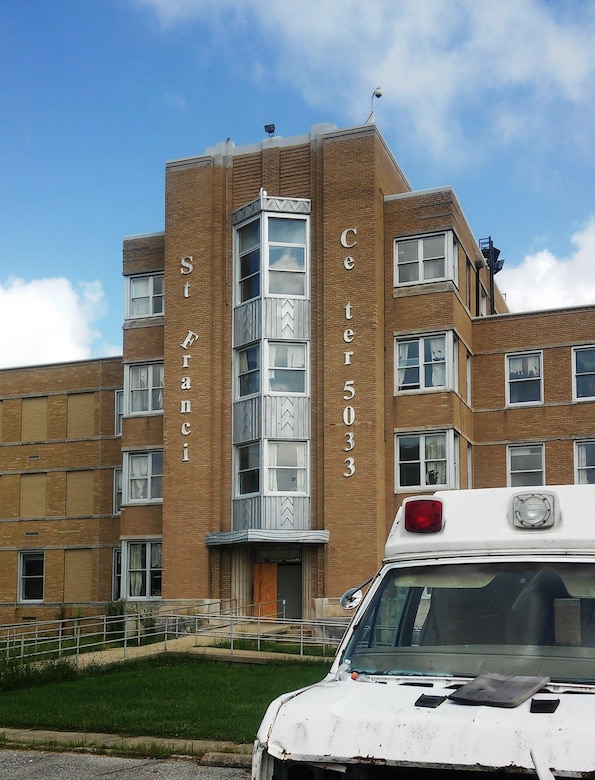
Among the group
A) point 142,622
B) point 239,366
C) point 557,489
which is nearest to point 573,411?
point 239,366

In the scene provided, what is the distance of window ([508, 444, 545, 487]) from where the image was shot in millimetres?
29781

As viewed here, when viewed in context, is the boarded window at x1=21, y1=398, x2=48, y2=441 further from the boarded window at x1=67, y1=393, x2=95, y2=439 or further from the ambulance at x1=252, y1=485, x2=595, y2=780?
the ambulance at x1=252, y1=485, x2=595, y2=780

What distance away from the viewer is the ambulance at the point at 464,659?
4.32 meters

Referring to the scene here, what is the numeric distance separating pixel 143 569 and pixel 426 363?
10.4m

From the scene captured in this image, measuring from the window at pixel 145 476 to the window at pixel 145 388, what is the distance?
4.55 feet

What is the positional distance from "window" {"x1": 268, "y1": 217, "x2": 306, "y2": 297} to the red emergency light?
23325 mm

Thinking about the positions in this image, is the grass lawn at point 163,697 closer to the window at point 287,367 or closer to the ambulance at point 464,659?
the ambulance at point 464,659

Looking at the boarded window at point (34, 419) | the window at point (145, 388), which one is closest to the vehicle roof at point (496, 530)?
the window at point (145, 388)

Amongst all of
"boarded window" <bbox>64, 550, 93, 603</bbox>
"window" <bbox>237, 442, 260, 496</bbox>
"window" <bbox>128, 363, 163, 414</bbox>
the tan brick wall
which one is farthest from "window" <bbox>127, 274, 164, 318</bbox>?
"boarded window" <bbox>64, 550, 93, 603</bbox>

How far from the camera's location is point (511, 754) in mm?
4227

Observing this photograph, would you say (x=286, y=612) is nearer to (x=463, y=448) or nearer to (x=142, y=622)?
(x=142, y=622)

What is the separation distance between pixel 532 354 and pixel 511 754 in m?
27.0

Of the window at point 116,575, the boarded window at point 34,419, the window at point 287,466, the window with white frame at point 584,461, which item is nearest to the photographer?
the window at point 287,466

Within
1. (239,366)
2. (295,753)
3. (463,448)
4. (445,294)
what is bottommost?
(295,753)
